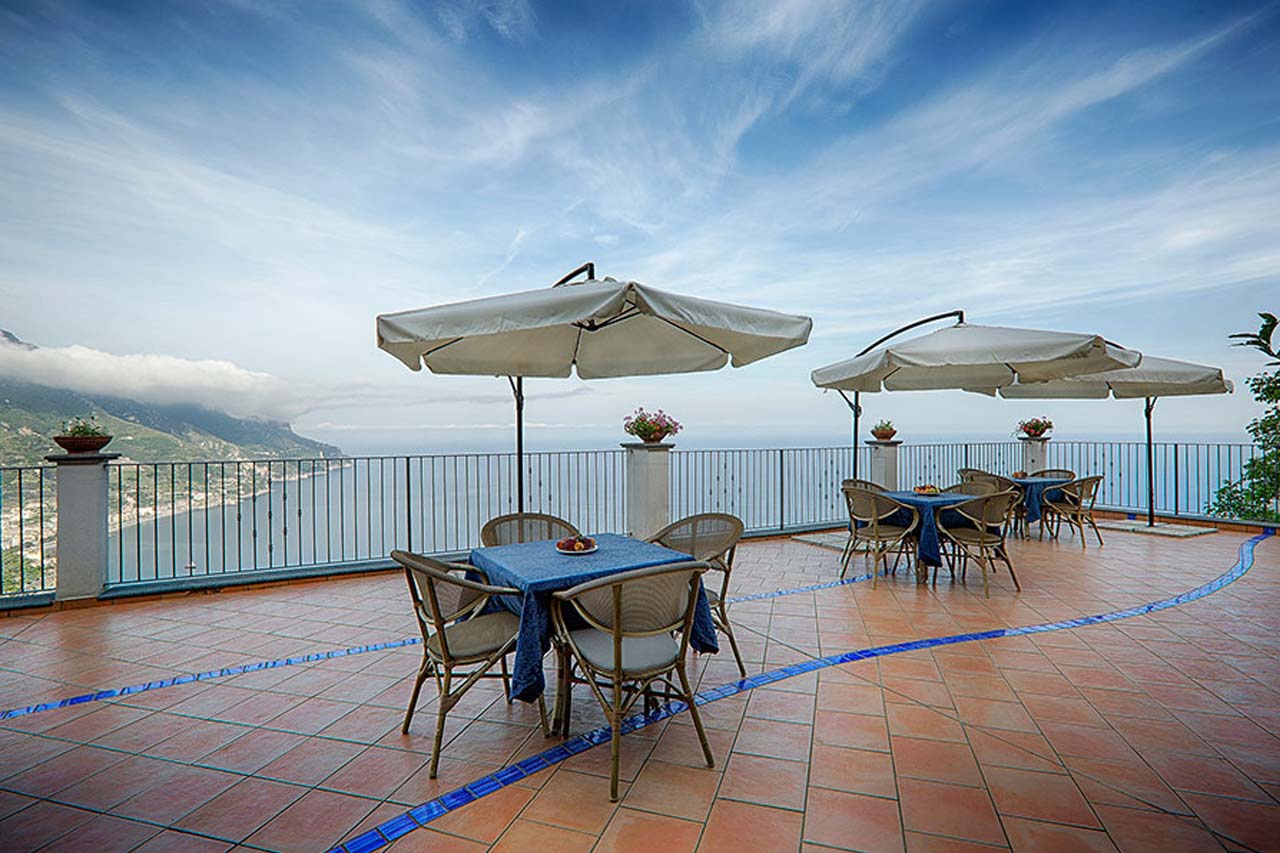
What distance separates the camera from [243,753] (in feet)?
7.77

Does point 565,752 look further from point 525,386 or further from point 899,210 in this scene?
point 899,210

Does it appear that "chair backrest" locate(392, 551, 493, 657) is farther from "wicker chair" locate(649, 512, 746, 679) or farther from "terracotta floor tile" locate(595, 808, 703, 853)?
"wicker chair" locate(649, 512, 746, 679)

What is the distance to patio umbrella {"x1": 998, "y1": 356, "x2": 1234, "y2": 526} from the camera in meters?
7.07

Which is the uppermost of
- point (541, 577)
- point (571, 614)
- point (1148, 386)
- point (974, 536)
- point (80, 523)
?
point (1148, 386)

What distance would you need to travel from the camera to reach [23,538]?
15.9ft

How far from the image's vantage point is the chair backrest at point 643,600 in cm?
216

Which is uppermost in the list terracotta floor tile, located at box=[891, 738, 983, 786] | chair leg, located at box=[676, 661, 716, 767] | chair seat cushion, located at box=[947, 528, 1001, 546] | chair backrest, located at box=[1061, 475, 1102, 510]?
chair backrest, located at box=[1061, 475, 1102, 510]

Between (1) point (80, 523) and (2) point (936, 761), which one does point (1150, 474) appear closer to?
(2) point (936, 761)

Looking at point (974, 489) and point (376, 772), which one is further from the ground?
point (974, 489)

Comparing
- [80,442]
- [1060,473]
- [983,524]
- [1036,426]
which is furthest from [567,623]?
[1036,426]

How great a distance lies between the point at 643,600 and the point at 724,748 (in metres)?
0.78

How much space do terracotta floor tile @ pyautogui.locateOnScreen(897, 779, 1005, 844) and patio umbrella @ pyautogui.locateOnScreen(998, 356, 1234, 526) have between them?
6361 millimetres

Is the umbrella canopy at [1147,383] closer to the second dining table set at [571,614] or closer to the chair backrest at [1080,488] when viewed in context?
the chair backrest at [1080,488]

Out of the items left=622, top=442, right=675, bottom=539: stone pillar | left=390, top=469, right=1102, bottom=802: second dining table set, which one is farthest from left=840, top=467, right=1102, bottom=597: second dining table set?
left=390, top=469, right=1102, bottom=802: second dining table set
